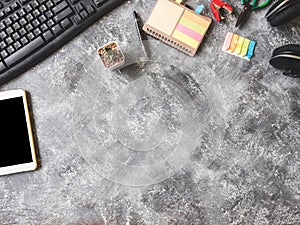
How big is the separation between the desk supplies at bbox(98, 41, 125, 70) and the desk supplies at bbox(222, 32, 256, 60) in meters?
0.25

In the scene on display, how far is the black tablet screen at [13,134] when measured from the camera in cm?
106

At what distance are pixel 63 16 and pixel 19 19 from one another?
0.10 m

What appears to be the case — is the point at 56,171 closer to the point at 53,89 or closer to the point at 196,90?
the point at 53,89

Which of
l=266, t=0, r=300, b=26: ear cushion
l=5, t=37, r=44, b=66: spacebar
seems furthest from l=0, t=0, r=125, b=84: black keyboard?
l=266, t=0, r=300, b=26: ear cushion

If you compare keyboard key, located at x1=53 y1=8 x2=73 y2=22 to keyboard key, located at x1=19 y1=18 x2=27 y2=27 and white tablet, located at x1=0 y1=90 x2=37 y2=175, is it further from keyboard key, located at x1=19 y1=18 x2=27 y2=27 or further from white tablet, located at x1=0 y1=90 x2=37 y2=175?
white tablet, located at x1=0 y1=90 x2=37 y2=175

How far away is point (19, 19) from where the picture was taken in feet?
3.51

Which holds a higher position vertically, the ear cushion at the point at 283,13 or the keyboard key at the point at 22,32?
the ear cushion at the point at 283,13

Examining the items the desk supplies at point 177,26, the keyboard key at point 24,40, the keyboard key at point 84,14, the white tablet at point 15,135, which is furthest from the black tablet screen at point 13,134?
the desk supplies at point 177,26

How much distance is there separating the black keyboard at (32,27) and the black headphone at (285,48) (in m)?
0.41

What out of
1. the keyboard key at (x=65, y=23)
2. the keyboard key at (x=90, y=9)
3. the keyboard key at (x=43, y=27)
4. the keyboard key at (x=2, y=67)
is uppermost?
the keyboard key at (x=90, y=9)

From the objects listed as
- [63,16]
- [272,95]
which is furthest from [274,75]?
[63,16]

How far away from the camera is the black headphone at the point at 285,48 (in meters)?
1.04

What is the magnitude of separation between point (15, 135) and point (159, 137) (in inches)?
13.1

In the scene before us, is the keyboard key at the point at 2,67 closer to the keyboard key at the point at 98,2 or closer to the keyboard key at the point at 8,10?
the keyboard key at the point at 8,10
